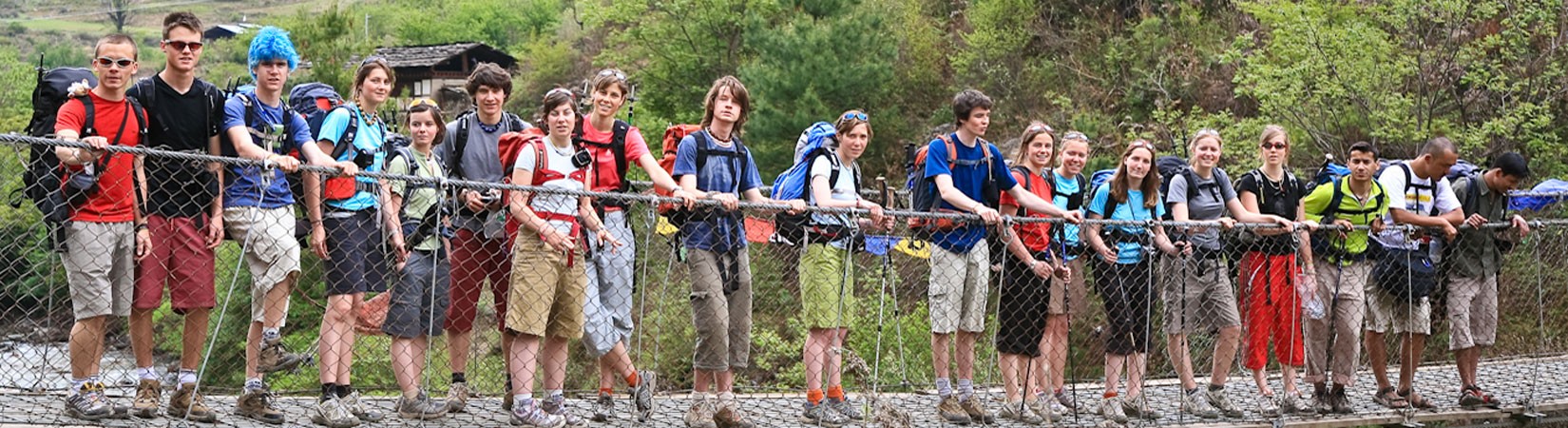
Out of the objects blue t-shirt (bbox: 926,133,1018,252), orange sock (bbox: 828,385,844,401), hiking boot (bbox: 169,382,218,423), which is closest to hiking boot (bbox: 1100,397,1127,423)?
blue t-shirt (bbox: 926,133,1018,252)

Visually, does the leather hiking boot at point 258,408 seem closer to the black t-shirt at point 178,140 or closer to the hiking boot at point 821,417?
the black t-shirt at point 178,140

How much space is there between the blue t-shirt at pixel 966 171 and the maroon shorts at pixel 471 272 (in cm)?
189

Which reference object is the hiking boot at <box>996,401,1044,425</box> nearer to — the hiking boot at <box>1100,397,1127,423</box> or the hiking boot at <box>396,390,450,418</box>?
the hiking boot at <box>1100,397,1127,423</box>

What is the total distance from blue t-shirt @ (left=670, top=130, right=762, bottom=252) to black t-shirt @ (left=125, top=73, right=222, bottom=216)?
1820 mm

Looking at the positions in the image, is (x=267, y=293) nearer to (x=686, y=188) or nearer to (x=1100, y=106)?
(x=686, y=188)

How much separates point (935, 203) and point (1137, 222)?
0.90m

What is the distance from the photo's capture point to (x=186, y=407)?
17.3ft

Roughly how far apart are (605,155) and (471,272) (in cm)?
76

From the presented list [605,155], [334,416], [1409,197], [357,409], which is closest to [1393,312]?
[1409,197]

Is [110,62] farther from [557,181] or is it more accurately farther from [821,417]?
[821,417]

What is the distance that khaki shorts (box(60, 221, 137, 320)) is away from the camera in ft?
16.2

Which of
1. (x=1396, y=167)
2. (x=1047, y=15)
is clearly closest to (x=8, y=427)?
(x=1396, y=167)

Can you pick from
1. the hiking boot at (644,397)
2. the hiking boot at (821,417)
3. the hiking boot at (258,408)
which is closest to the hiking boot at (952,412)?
the hiking boot at (821,417)

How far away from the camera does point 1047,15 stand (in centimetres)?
2780
